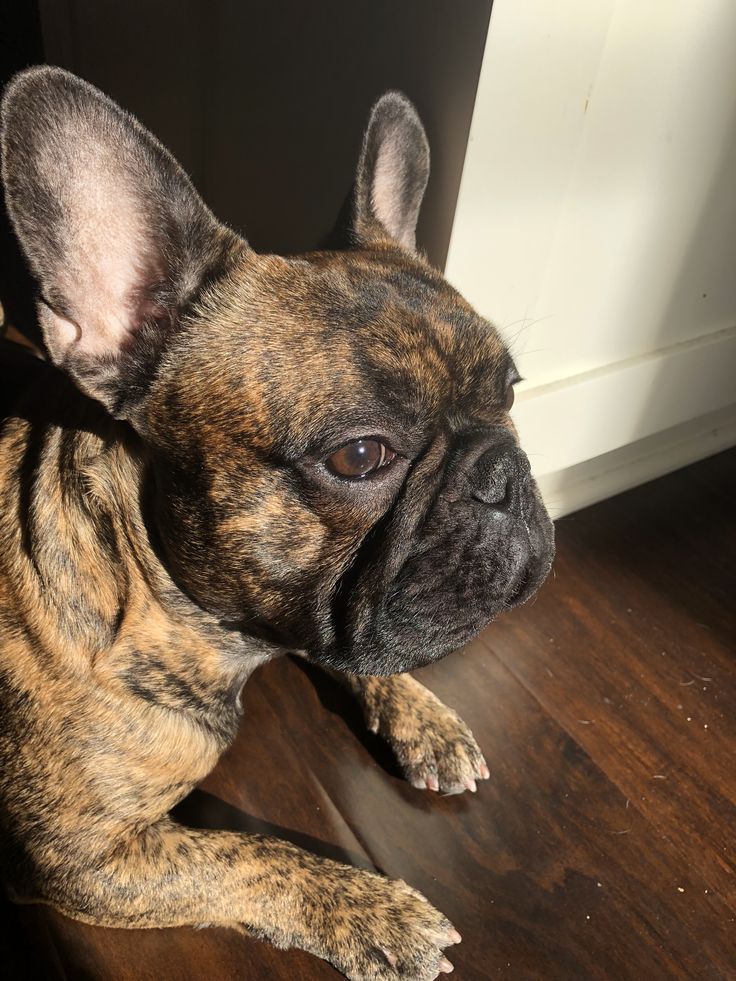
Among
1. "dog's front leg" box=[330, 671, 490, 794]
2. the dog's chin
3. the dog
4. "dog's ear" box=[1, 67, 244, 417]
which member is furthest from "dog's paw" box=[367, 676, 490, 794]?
"dog's ear" box=[1, 67, 244, 417]

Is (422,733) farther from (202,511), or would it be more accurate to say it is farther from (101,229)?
(101,229)

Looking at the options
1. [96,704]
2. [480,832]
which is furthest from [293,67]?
[480,832]

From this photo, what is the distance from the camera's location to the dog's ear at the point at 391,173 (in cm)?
132

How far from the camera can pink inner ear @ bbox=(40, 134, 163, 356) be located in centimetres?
97

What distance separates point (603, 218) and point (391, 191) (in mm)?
437

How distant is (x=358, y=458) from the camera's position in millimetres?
1068

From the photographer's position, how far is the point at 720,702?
5.69 ft

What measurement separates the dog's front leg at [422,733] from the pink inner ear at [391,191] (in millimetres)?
794

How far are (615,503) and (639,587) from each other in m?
0.30

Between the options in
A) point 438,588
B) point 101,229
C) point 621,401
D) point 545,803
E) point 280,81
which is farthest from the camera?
point 621,401

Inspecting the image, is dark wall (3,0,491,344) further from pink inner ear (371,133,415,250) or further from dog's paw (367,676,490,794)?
dog's paw (367,676,490,794)

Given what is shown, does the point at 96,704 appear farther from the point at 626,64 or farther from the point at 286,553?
the point at 626,64

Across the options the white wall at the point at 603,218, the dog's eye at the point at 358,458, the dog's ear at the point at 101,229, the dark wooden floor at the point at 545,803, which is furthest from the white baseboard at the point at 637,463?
the dog's ear at the point at 101,229

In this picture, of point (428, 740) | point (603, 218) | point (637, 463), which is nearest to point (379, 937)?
point (428, 740)
